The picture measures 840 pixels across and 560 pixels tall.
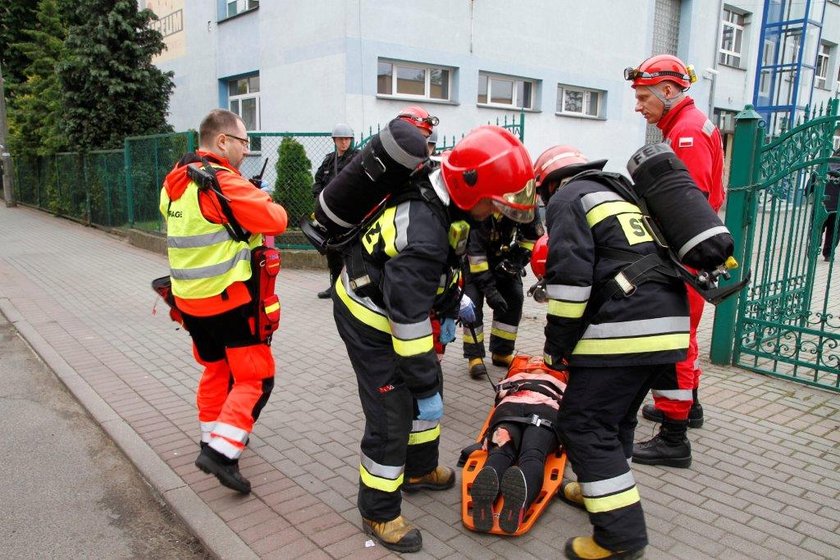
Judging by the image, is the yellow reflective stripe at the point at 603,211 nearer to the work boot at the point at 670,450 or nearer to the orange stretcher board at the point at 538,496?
the orange stretcher board at the point at 538,496

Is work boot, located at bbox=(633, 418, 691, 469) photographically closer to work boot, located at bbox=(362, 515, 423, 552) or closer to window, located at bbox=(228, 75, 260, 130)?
work boot, located at bbox=(362, 515, 423, 552)

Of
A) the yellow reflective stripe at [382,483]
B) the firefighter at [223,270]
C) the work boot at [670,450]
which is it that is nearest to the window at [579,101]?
the work boot at [670,450]

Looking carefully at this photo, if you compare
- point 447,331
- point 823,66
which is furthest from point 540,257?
point 823,66

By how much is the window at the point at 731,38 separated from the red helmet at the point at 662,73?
18.0 m

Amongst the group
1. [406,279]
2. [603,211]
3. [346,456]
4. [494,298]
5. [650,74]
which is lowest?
[346,456]

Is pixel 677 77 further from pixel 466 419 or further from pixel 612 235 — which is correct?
pixel 466 419

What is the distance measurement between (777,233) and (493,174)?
12.8 ft

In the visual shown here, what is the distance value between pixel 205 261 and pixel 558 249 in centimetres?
186

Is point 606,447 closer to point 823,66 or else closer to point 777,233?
point 777,233

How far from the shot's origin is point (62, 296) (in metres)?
8.61

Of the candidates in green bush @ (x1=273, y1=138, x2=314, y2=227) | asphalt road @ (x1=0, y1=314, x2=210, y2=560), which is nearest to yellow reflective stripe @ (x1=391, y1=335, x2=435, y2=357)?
asphalt road @ (x1=0, y1=314, x2=210, y2=560)

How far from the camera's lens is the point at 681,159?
12.2ft

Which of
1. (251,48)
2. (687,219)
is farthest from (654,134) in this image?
(687,219)

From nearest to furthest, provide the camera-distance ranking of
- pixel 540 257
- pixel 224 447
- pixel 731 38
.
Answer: pixel 224 447 → pixel 540 257 → pixel 731 38
